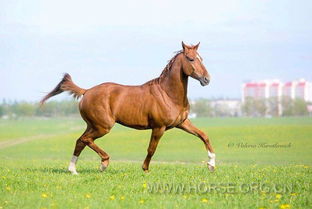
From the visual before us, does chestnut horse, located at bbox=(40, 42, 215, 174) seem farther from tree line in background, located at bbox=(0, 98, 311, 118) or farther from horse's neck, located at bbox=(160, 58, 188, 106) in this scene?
tree line in background, located at bbox=(0, 98, 311, 118)

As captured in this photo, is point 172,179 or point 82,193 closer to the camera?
point 82,193

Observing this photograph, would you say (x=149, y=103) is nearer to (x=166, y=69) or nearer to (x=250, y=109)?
(x=166, y=69)

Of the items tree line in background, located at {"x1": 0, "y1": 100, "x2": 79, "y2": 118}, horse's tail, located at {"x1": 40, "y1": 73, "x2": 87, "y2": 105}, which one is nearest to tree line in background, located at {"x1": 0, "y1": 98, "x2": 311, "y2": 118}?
tree line in background, located at {"x1": 0, "y1": 100, "x2": 79, "y2": 118}

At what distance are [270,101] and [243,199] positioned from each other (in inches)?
7335

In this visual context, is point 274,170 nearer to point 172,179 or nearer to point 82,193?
point 172,179

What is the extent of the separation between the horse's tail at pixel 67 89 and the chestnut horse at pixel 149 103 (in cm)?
42

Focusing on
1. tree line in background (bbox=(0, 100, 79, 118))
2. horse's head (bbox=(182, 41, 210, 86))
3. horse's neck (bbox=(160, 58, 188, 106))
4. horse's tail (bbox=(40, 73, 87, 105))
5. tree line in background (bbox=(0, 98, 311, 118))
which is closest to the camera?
horse's head (bbox=(182, 41, 210, 86))

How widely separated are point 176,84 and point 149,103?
77 cm

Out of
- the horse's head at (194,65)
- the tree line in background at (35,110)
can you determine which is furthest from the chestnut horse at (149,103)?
the tree line in background at (35,110)

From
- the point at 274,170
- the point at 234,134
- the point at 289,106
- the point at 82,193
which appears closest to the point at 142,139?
the point at 234,134

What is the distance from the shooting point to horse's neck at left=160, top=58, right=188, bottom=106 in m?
12.7

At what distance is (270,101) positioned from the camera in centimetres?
19150

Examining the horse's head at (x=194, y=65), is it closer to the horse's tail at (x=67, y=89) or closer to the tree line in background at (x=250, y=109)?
the horse's tail at (x=67, y=89)

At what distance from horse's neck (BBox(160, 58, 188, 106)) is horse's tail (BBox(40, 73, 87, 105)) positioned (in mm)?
2080
